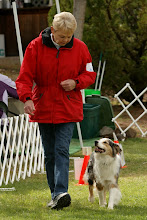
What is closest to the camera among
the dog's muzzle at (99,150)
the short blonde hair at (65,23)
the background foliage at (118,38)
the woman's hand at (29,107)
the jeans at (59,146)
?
the short blonde hair at (65,23)

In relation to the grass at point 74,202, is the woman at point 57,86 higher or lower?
higher

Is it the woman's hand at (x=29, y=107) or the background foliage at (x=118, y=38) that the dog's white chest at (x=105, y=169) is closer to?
the woman's hand at (x=29, y=107)

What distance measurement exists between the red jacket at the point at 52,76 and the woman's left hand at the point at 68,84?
0.05 m

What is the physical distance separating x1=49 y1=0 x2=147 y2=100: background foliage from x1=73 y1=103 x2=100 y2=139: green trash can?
390 cm

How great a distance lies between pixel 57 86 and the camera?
4.57 meters

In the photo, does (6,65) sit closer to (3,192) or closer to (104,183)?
(3,192)

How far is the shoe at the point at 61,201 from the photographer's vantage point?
15.0ft

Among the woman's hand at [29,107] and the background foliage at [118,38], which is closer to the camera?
the woman's hand at [29,107]

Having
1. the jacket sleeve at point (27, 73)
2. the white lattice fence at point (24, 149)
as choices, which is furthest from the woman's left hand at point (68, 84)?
the white lattice fence at point (24, 149)

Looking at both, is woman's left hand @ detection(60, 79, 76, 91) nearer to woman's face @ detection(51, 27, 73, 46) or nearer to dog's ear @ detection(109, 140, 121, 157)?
woman's face @ detection(51, 27, 73, 46)

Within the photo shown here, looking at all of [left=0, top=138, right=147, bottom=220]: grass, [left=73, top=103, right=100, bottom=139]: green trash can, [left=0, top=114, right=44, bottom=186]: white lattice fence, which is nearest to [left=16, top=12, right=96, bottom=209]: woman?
[left=0, top=138, right=147, bottom=220]: grass

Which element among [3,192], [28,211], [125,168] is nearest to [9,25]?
[125,168]

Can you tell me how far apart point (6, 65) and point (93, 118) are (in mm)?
5768

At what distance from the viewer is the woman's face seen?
14.5 ft
